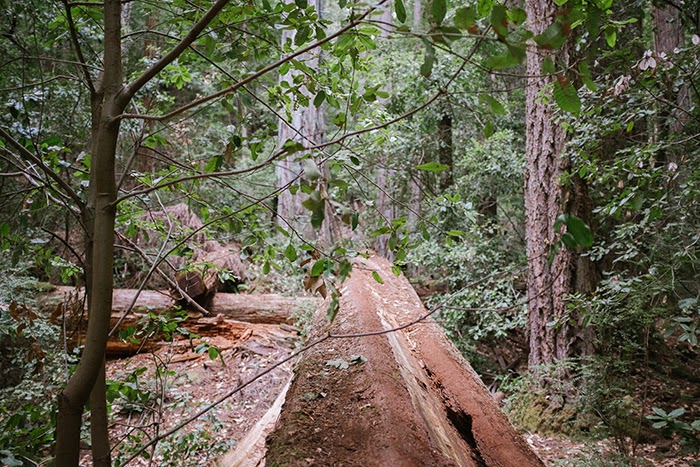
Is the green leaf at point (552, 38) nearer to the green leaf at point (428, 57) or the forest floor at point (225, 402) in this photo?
the green leaf at point (428, 57)

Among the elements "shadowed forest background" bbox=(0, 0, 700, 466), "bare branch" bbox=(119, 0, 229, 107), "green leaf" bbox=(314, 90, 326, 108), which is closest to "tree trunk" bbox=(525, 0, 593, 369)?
"shadowed forest background" bbox=(0, 0, 700, 466)

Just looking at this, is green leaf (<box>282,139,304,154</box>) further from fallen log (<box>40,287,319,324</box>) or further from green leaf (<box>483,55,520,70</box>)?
fallen log (<box>40,287,319,324</box>)

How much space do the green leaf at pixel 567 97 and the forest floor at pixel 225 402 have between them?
5.29 feet

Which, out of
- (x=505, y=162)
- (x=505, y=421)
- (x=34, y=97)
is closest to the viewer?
(x=34, y=97)

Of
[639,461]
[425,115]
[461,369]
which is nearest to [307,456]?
[461,369]

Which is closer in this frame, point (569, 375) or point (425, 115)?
point (569, 375)

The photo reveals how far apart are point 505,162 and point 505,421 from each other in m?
5.54

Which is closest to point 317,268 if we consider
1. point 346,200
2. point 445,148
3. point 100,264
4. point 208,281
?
point 100,264

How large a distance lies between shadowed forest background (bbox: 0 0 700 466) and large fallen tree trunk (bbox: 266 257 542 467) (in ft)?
1.69

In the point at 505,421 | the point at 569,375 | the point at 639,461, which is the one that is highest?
the point at 505,421

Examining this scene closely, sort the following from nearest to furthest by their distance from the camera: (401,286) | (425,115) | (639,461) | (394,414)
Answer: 1. (394,414)
2. (639,461)
3. (401,286)
4. (425,115)

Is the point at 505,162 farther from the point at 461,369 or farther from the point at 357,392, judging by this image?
the point at 357,392

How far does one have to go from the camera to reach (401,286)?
578 centimetres

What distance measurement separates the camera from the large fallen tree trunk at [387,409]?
→ 1718 millimetres
